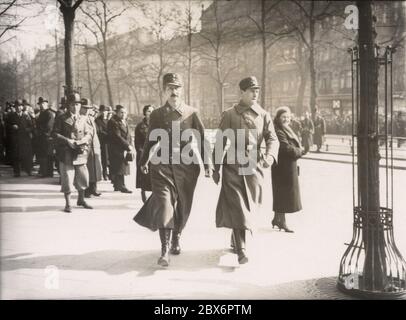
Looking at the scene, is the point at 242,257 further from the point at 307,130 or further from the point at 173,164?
the point at 307,130

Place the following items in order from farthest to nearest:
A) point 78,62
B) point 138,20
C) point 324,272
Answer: point 78,62
point 138,20
point 324,272

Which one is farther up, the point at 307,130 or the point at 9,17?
the point at 9,17

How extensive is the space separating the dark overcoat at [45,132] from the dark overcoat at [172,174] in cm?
716

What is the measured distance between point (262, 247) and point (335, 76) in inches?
633

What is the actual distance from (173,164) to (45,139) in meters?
7.59

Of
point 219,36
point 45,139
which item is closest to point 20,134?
point 45,139

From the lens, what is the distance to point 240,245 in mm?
5508

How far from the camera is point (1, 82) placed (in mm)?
7621

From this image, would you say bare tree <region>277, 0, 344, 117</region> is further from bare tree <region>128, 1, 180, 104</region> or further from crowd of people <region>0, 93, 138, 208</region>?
crowd of people <region>0, 93, 138, 208</region>

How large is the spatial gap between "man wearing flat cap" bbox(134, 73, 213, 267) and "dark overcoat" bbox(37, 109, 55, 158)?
716cm

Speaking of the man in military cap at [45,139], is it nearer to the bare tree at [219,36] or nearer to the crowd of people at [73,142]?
the crowd of people at [73,142]

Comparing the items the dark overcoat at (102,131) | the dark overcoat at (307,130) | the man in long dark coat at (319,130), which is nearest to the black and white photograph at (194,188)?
the dark overcoat at (102,131)

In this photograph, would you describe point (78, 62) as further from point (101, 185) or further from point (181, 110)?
point (181, 110)

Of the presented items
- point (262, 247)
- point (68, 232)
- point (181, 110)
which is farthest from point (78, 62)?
point (262, 247)
